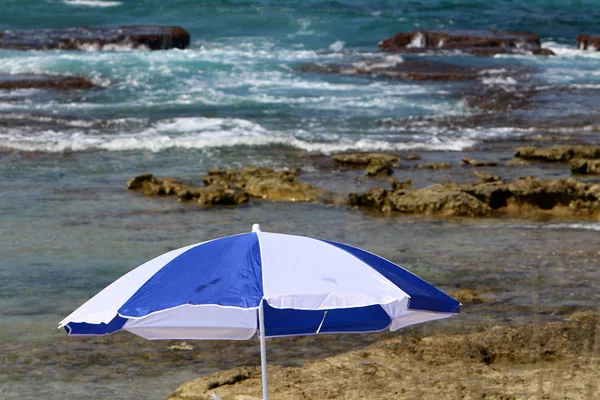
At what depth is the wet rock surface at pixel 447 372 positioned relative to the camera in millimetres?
6609

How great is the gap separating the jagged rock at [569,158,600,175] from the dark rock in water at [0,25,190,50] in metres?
24.8

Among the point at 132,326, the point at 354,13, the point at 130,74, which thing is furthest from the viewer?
the point at 354,13

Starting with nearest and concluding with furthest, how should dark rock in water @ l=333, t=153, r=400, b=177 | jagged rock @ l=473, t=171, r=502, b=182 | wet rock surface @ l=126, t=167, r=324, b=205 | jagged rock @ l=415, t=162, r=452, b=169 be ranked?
wet rock surface @ l=126, t=167, r=324, b=205 < jagged rock @ l=473, t=171, r=502, b=182 < dark rock in water @ l=333, t=153, r=400, b=177 < jagged rock @ l=415, t=162, r=452, b=169

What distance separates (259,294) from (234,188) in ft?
34.7

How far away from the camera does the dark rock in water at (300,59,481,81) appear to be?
30.5m

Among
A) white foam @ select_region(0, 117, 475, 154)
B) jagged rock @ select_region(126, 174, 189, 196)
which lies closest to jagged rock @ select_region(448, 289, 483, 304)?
jagged rock @ select_region(126, 174, 189, 196)

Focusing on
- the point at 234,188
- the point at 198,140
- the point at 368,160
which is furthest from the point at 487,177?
the point at 198,140

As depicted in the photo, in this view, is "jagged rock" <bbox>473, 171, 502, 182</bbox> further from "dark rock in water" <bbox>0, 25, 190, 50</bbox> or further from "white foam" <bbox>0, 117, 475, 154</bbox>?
"dark rock in water" <bbox>0, 25, 190, 50</bbox>

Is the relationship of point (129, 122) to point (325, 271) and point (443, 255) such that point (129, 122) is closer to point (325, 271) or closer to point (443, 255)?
point (443, 255)

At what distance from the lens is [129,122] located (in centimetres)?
2278

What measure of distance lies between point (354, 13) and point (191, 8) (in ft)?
25.8

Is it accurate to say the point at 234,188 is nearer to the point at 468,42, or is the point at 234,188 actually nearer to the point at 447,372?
the point at 447,372

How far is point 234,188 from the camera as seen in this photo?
15695 millimetres

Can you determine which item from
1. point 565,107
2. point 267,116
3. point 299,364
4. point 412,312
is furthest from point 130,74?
point 412,312
